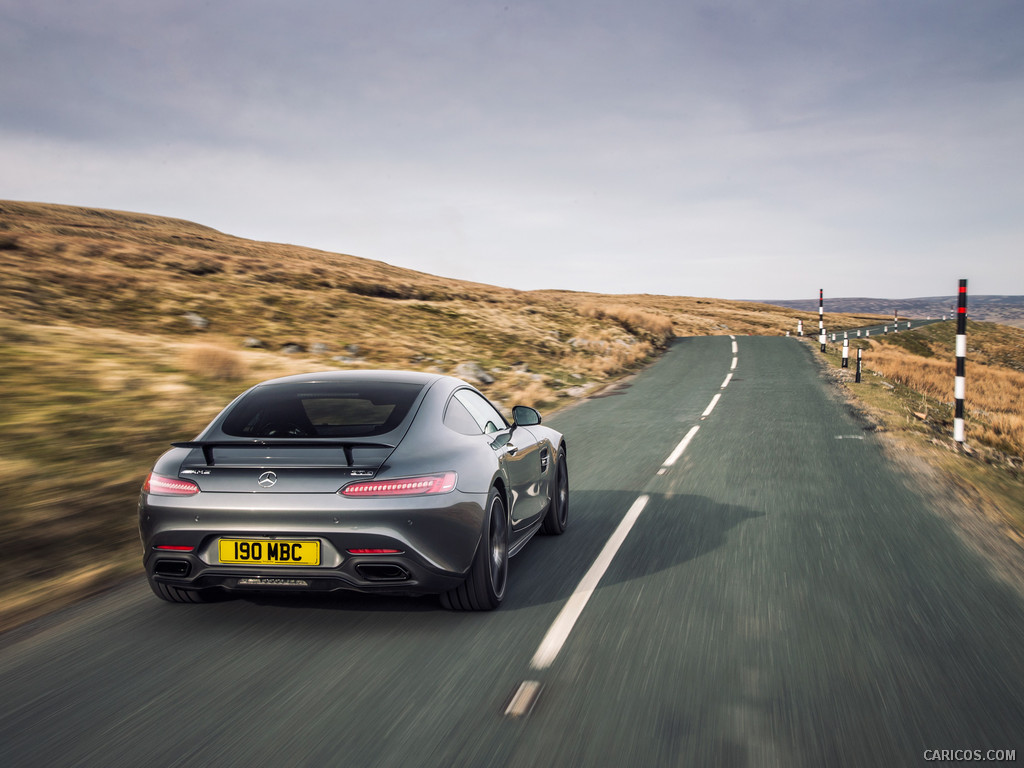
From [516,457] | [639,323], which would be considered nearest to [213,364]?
[516,457]

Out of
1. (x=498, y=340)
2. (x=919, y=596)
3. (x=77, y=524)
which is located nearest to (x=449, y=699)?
(x=919, y=596)

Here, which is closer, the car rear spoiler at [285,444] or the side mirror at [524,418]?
the car rear spoiler at [285,444]

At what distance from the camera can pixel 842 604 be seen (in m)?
4.58

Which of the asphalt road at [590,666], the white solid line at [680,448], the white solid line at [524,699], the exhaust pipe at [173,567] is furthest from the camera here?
the white solid line at [680,448]

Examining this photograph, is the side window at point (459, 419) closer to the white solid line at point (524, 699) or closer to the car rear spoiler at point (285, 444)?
the car rear spoiler at point (285, 444)

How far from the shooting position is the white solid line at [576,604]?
12.7 feet

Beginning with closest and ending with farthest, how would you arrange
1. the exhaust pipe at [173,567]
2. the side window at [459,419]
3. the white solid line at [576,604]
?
the white solid line at [576,604], the exhaust pipe at [173,567], the side window at [459,419]

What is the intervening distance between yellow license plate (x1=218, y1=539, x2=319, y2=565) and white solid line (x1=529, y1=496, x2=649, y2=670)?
123 cm

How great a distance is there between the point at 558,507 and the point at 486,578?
2.05 m

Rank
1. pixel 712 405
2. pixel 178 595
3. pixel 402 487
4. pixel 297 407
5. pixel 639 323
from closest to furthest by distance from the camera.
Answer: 1. pixel 402 487
2. pixel 178 595
3. pixel 297 407
4. pixel 712 405
5. pixel 639 323

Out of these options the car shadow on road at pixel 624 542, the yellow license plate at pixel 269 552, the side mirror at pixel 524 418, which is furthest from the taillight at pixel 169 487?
the side mirror at pixel 524 418

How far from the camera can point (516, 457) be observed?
5.46 m

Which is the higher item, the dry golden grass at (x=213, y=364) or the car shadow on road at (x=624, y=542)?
the dry golden grass at (x=213, y=364)

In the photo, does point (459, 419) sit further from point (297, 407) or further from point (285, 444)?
point (285, 444)
